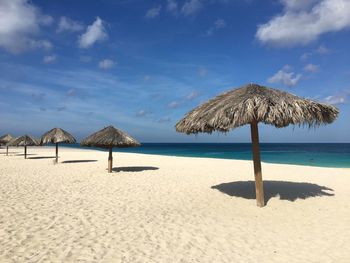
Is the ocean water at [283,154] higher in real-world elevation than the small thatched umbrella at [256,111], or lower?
lower

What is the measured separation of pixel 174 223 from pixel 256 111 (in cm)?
301

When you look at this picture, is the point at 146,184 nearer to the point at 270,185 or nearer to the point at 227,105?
the point at 270,185

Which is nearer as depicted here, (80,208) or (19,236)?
(19,236)

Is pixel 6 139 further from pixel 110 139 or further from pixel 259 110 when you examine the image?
pixel 259 110

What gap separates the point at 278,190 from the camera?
9656 millimetres

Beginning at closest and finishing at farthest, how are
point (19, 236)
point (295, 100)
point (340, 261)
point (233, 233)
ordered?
point (340, 261) → point (19, 236) → point (233, 233) → point (295, 100)

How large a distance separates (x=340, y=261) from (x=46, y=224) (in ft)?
17.1

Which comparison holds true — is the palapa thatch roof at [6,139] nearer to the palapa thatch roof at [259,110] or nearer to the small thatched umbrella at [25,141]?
the small thatched umbrella at [25,141]

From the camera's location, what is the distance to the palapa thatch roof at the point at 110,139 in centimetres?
1422

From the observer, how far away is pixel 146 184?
11359 millimetres

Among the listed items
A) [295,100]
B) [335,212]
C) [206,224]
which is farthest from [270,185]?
[206,224]

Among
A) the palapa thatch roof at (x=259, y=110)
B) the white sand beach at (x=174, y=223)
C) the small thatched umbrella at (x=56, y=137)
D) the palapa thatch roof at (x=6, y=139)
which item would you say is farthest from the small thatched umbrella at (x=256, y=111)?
the palapa thatch roof at (x=6, y=139)

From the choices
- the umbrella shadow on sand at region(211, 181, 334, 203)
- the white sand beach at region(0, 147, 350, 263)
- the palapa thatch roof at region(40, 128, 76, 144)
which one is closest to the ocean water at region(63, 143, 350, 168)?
the umbrella shadow on sand at region(211, 181, 334, 203)

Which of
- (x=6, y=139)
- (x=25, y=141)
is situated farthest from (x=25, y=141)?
(x=6, y=139)
